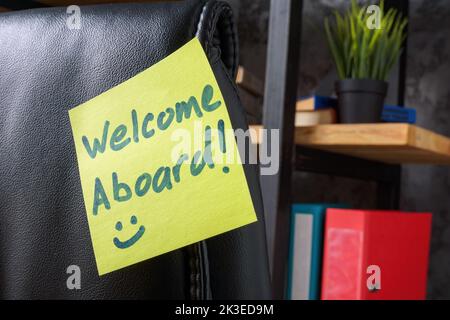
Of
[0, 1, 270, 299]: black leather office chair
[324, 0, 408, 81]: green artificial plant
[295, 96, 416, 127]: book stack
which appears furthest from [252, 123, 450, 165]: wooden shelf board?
[0, 1, 270, 299]: black leather office chair

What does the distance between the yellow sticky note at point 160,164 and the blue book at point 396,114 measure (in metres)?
0.84

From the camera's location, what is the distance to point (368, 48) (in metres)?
1.10

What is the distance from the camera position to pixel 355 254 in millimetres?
987

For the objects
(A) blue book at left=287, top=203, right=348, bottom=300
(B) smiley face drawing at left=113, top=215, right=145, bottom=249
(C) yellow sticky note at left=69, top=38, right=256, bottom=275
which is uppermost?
(C) yellow sticky note at left=69, top=38, right=256, bottom=275

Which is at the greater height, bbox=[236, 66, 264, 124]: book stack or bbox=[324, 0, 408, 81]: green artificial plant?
bbox=[324, 0, 408, 81]: green artificial plant

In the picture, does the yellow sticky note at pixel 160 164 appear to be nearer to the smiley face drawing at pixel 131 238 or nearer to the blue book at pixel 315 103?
the smiley face drawing at pixel 131 238

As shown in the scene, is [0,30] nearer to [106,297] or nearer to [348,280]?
[106,297]

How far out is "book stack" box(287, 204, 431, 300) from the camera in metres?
0.99

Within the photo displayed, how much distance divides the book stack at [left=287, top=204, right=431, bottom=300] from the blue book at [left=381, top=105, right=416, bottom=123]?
19 centimetres

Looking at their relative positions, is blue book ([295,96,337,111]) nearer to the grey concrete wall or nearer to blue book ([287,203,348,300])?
blue book ([287,203,348,300])

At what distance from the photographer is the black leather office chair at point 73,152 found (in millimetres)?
336

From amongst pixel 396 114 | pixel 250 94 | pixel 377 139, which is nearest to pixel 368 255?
pixel 377 139

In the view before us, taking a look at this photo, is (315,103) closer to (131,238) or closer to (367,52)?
(367,52)

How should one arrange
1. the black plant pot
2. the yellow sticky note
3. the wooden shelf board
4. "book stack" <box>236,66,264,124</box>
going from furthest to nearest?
"book stack" <box>236,66,264,124</box> < the black plant pot < the wooden shelf board < the yellow sticky note
